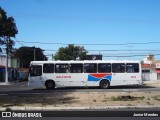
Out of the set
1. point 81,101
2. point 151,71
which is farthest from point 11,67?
point 81,101

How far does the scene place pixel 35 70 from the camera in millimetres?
35594

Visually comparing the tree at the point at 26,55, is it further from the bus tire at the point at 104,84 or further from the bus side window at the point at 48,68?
the bus tire at the point at 104,84

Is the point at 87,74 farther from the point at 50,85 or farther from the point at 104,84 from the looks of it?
the point at 50,85

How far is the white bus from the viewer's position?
117ft

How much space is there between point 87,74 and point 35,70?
5.24m

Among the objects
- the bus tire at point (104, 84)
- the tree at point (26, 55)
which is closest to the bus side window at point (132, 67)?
the bus tire at point (104, 84)

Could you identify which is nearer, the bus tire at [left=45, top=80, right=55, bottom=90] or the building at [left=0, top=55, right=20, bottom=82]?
the bus tire at [left=45, top=80, right=55, bottom=90]

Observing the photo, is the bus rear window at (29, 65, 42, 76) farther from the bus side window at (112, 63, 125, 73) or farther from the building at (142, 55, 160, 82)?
the building at (142, 55, 160, 82)

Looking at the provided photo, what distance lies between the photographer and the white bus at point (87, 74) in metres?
35.6

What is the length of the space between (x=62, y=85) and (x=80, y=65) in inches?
107

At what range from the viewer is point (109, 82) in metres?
35.7

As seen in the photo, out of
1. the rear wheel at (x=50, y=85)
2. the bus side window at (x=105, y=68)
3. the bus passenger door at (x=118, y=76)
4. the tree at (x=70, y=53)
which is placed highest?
the tree at (x=70, y=53)

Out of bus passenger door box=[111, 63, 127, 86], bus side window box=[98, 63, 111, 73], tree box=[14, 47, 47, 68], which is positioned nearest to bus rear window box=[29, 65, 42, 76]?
bus side window box=[98, 63, 111, 73]

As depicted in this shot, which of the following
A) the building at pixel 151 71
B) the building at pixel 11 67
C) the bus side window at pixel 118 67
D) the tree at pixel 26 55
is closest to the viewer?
the bus side window at pixel 118 67
